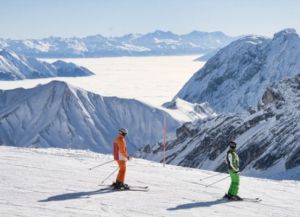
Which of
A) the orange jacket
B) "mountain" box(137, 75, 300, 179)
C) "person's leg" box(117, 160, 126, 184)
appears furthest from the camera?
"mountain" box(137, 75, 300, 179)

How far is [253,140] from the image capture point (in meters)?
68.8

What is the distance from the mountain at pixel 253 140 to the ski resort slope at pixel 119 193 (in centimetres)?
A: 2282

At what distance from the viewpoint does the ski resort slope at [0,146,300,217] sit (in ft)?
59.9

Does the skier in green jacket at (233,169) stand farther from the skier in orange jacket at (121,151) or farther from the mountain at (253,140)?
the mountain at (253,140)

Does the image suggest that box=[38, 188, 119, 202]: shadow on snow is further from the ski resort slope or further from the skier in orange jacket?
the skier in orange jacket

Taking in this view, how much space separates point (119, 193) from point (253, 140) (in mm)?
50078

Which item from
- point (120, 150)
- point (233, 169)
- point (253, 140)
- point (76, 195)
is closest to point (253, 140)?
point (253, 140)

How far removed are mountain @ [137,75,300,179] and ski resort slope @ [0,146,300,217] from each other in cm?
2282

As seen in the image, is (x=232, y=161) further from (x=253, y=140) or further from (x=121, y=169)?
(x=253, y=140)

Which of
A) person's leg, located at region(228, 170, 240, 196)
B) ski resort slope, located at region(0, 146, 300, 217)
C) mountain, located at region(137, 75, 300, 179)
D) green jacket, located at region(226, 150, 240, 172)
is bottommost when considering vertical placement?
mountain, located at region(137, 75, 300, 179)

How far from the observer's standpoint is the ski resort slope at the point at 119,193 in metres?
18.2

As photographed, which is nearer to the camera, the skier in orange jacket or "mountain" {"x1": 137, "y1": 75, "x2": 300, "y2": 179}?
the skier in orange jacket

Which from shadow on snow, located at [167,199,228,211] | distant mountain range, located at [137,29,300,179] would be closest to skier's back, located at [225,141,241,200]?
shadow on snow, located at [167,199,228,211]

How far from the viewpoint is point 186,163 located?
261 ft
